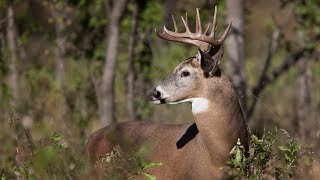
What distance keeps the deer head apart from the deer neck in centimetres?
3

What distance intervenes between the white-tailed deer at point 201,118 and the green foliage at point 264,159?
239 millimetres

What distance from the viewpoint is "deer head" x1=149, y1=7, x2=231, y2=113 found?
813 centimetres

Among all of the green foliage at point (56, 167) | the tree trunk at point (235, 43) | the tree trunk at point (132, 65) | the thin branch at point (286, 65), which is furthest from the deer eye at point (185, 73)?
the thin branch at point (286, 65)

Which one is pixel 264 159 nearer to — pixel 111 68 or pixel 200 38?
pixel 200 38

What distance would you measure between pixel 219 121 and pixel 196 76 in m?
0.47

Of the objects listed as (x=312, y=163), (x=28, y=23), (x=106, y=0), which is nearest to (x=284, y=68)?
(x=106, y=0)

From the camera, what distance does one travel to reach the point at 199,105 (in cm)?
808

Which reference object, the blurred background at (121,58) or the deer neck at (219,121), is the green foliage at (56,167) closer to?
the deer neck at (219,121)

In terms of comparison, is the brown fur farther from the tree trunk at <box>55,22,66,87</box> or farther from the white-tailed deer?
the tree trunk at <box>55,22,66,87</box>

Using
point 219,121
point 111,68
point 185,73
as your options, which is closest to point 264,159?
point 219,121

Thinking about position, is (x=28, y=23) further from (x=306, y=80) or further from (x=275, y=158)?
(x=275, y=158)

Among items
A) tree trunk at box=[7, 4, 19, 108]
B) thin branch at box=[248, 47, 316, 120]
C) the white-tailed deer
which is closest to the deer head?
the white-tailed deer

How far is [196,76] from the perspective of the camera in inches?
324

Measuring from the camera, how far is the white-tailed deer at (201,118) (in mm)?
7977
